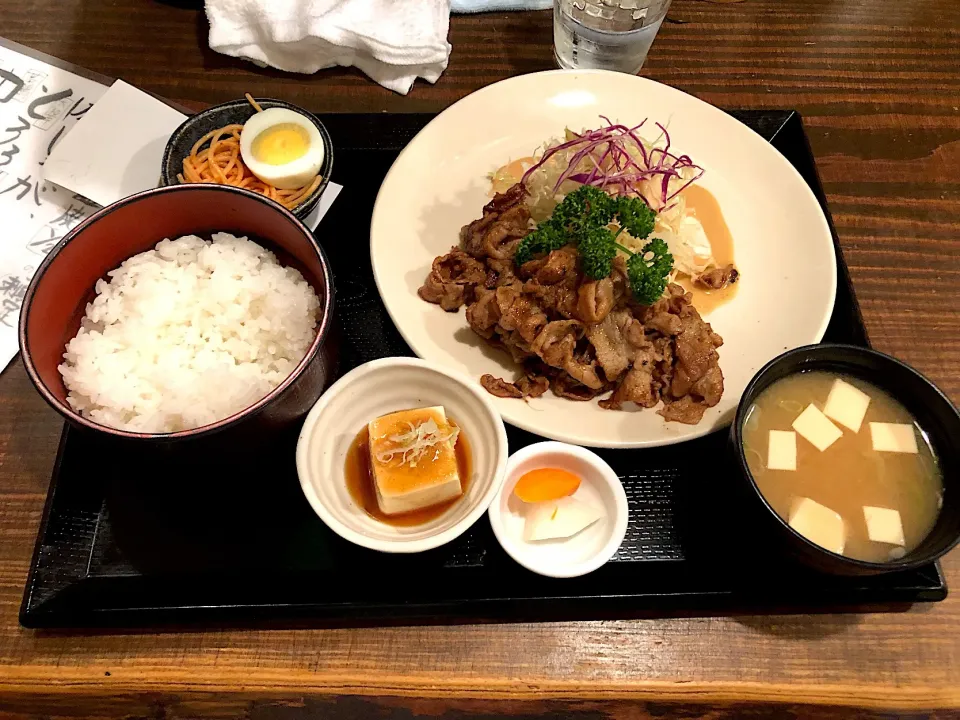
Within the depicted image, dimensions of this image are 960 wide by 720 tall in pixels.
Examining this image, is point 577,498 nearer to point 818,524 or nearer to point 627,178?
point 818,524

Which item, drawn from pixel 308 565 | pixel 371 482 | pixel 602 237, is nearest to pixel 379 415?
pixel 371 482

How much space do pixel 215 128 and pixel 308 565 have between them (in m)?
1.57

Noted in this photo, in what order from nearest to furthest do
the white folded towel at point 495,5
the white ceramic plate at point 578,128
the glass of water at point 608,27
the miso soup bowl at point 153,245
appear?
1. the miso soup bowl at point 153,245
2. the white ceramic plate at point 578,128
3. the glass of water at point 608,27
4. the white folded towel at point 495,5

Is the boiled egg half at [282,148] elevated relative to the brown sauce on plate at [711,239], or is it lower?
elevated

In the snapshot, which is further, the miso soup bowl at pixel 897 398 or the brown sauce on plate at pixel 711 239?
the brown sauce on plate at pixel 711 239

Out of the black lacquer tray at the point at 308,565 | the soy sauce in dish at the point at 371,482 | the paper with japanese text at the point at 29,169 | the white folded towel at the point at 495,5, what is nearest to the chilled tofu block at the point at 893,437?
the black lacquer tray at the point at 308,565

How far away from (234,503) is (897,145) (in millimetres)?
2846

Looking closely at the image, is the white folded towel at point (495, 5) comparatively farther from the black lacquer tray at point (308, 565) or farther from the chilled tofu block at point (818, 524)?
the chilled tofu block at point (818, 524)

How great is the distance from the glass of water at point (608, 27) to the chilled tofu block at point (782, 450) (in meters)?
1.75

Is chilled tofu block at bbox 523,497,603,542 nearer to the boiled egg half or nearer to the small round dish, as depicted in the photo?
the small round dish

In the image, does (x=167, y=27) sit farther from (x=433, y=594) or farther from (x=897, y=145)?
(x=897, y=145)

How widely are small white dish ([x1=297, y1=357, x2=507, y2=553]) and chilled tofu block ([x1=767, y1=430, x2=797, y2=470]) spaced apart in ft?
2.42

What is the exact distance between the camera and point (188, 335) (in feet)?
5.84

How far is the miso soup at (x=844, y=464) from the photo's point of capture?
5.57ft
